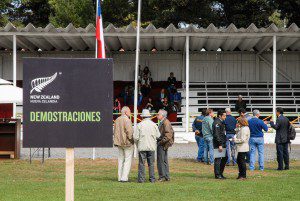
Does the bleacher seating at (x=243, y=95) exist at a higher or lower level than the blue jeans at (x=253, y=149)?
higher

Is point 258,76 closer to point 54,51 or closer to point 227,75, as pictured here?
point 227,75

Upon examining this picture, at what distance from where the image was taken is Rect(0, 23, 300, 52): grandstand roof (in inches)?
1035

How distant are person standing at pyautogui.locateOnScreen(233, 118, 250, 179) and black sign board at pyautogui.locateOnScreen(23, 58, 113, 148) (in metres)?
7.48

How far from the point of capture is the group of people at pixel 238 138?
15969mm

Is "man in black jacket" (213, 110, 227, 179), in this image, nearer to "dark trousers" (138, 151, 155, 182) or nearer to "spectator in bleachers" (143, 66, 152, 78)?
"dark trousers" (138, 151, 155, 182)

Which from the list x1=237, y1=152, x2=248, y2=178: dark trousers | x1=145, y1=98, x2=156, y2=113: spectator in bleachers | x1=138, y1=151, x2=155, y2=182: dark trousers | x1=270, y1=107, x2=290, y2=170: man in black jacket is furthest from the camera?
x1=145, y1=98, x2=156, y2=113: spectator in bleachers

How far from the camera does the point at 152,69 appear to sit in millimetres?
36750

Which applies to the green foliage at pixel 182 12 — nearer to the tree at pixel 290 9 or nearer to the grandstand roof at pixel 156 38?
the tree at pixel 290 9

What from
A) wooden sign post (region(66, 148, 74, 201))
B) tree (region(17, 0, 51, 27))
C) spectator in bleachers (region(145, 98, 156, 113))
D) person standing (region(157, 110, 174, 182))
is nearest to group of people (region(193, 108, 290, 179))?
person standing (region(157, 110, 174, 182))

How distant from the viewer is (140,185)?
14.6 meters

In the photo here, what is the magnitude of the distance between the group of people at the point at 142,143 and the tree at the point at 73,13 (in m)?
28.2

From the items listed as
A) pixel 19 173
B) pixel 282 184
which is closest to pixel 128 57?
pixel 19 173

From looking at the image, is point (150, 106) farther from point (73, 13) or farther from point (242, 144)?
point (242, 144)

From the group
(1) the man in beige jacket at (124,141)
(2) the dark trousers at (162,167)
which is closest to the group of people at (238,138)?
(2) the dark trousers at (162,167)
